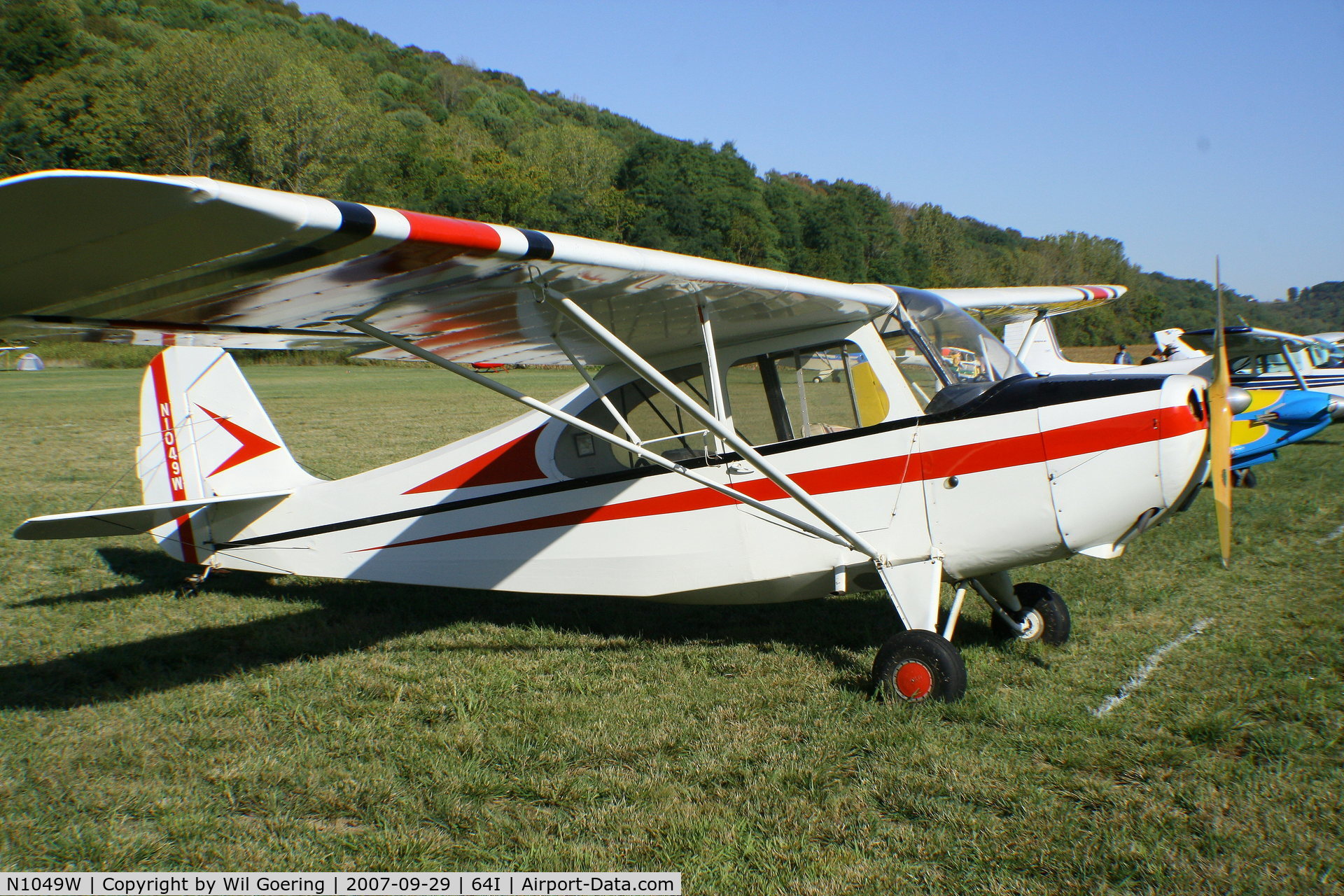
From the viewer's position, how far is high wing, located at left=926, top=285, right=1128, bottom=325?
6402mm

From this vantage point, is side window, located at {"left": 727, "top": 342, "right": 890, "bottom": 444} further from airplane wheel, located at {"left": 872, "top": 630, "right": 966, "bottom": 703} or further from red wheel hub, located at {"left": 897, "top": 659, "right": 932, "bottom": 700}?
red wheel hub, located at {"left": 897, "top": 659, "right": 932, "bottom": 700}

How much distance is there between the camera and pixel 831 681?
429 cm

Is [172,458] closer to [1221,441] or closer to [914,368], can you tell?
[914,368]

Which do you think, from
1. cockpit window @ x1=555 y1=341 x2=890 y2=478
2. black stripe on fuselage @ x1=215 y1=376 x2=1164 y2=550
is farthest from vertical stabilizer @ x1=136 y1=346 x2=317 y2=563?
cockpit window @ x1=555 y1=341 x2=890 y2=478

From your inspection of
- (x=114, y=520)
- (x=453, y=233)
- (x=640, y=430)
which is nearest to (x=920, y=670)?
(x=640, y=430)

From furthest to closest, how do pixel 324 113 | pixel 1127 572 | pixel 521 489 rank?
pixel 324 113
pixel 1127 572
pixel 521 489

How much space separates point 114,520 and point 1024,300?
6.50 metres

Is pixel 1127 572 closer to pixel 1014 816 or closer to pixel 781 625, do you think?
pixel 781 625

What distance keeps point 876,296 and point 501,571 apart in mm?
2791

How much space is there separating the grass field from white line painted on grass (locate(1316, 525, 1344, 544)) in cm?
84

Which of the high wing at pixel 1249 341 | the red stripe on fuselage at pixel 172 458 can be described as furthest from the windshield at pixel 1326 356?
the red stripe on fuselage at pixel 172 458

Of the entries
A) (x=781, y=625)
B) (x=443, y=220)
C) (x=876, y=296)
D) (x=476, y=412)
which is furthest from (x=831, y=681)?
(x=476, y=412)

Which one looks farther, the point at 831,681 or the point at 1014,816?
the point at 831,681

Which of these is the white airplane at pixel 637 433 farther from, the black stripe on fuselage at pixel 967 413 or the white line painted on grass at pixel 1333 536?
the white line painted on grass at pixel 1333 536
